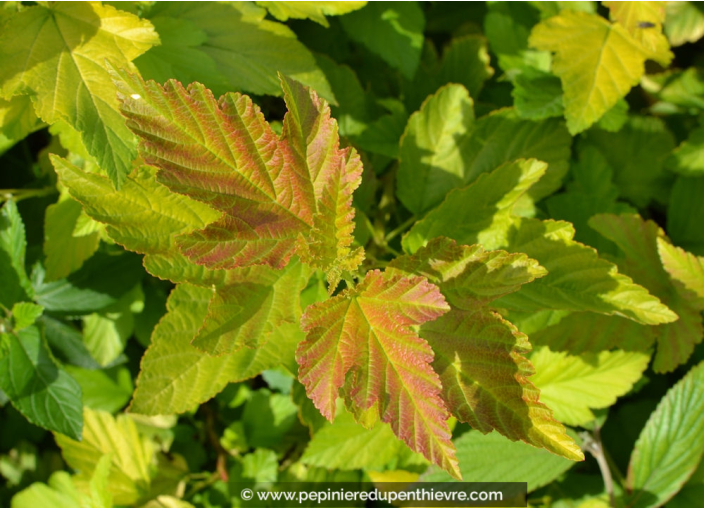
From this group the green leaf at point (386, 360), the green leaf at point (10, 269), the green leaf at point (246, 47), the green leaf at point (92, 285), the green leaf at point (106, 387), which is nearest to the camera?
the green leaf at point (386, 360)

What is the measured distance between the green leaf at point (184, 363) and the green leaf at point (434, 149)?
1.87 feet

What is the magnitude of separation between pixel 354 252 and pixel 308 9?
80 cm

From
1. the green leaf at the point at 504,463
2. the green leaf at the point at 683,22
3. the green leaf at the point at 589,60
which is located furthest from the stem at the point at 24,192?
the green leaf at the point at 683,22

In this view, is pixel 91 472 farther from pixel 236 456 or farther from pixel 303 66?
pixel 303 66

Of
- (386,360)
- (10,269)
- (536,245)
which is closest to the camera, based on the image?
(386,360)

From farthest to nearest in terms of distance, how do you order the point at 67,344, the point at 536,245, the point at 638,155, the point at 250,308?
the point at 638,155 → the point at 67,344 → the point at 536,245 → the point at 250,308

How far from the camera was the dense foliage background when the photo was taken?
111 cm

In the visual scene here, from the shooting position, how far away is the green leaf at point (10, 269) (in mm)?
1634

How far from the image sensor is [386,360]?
109 cm

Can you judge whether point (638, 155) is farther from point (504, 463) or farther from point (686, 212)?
point (504, 463)

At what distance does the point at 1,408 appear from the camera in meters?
2.26

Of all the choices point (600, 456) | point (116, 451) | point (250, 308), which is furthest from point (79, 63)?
point (600, 456)

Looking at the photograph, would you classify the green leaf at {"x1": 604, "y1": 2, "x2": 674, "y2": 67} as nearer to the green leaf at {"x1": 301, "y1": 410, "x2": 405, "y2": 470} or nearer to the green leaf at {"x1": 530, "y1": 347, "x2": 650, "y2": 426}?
the green leaf at {"x1": 530, "y1": 347, "x2": 650, "y2": 426}

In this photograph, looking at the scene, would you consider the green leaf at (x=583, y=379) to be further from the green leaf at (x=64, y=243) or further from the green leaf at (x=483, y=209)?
the green leaf at (x=64, y=243)
